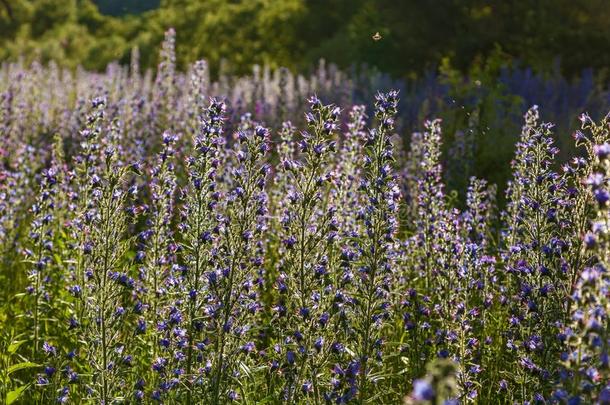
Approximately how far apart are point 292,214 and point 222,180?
3.18 metres

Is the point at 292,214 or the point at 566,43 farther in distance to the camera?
the point at 566,43

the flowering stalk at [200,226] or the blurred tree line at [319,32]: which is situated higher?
the blurred tree line at [319,32]

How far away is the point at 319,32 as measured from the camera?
77.6 feet

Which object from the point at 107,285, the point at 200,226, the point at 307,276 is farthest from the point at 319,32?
the point at 107,285

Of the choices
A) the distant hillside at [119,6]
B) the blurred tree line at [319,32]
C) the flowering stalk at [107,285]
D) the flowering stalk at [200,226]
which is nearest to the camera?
the flowering stalk at [107,285]

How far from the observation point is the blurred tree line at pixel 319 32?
51.4 feet

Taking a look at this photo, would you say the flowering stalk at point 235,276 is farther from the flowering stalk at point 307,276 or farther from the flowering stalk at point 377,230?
the flowering stalk at point 377,230

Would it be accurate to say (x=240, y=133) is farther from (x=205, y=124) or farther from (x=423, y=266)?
(x=423, y=266)

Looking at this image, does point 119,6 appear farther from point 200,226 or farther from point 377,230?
point 377,230

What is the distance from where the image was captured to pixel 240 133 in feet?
13.3

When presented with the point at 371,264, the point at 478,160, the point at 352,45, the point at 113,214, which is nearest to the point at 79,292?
the point at 113,214

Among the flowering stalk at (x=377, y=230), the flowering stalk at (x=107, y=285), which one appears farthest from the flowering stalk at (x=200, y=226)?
the flowering stalk at (x=377, y=230)

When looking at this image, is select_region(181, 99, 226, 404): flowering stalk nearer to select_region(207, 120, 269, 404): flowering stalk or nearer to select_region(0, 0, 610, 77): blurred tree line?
select_region(207, 120, 269, 404): flowering stalk

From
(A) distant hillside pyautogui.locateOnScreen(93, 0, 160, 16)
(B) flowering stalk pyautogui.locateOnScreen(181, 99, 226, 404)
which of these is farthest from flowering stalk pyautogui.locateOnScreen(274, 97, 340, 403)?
(A) distant hillside pyautogui.locateOnScreen(93, 0, 160, 16)
